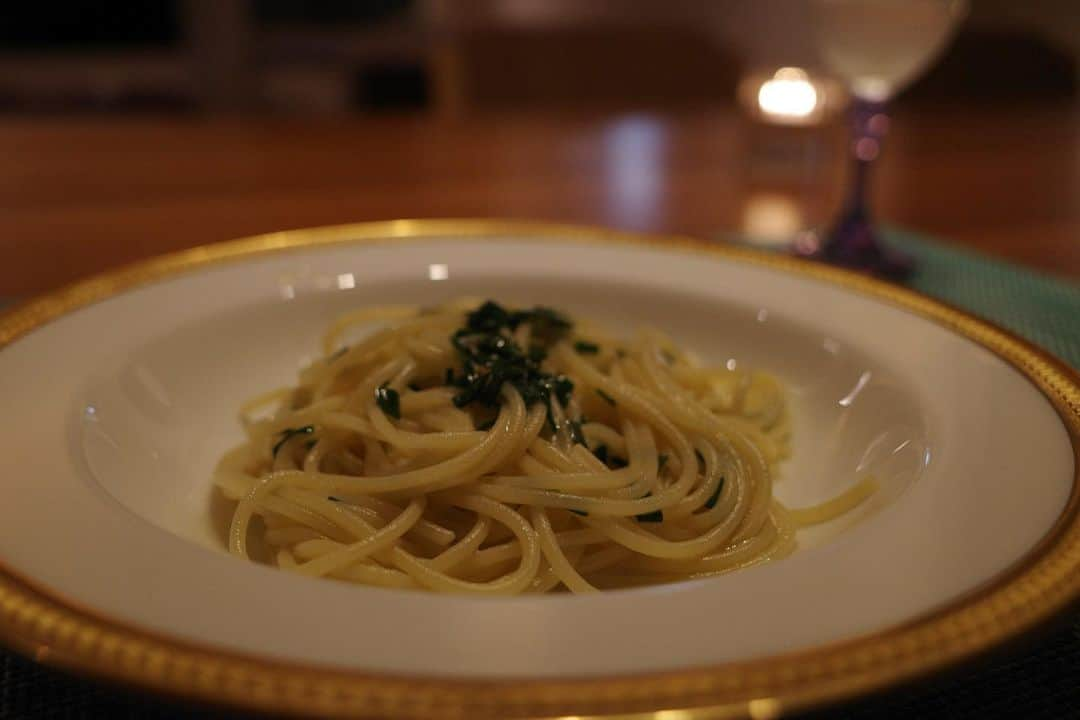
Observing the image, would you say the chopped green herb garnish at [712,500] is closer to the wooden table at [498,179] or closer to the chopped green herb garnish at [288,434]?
the chopped green herb garnish at [288,434]

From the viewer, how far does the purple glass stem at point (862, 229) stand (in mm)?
2191

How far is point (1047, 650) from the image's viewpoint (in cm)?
94

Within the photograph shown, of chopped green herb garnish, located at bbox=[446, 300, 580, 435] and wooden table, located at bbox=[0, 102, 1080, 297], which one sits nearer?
chopped green herb garnish, located at bbox=[446, 300, 580, 435]

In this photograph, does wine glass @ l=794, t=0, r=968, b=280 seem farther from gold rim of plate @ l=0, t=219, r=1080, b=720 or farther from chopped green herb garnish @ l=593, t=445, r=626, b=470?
gold rim of plate @ l=0, t=219, r=1080, b=720

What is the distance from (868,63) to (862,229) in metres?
0.39

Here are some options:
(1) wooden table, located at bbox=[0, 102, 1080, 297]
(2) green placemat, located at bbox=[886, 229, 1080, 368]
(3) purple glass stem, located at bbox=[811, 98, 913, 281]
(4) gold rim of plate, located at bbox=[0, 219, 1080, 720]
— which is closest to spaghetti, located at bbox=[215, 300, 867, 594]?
(4) gold rim of plate, located at bbox=[0, 219, 1080, 720]

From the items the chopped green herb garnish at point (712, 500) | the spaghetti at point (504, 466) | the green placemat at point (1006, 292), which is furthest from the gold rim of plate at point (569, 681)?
the green placemat at point (1006, 292)

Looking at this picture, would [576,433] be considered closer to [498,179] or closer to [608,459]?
[608,459]

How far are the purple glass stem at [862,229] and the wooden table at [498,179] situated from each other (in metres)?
0.31

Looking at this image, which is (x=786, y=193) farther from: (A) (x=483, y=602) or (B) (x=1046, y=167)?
(A) (x=483, y=602)

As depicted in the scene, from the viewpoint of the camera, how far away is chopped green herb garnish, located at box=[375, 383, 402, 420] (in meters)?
1.33

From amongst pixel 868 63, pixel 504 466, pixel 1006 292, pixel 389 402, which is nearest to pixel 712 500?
pixel 504 466

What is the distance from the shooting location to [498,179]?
296 cm

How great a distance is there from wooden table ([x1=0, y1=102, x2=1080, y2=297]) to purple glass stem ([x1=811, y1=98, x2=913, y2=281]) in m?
0.31
